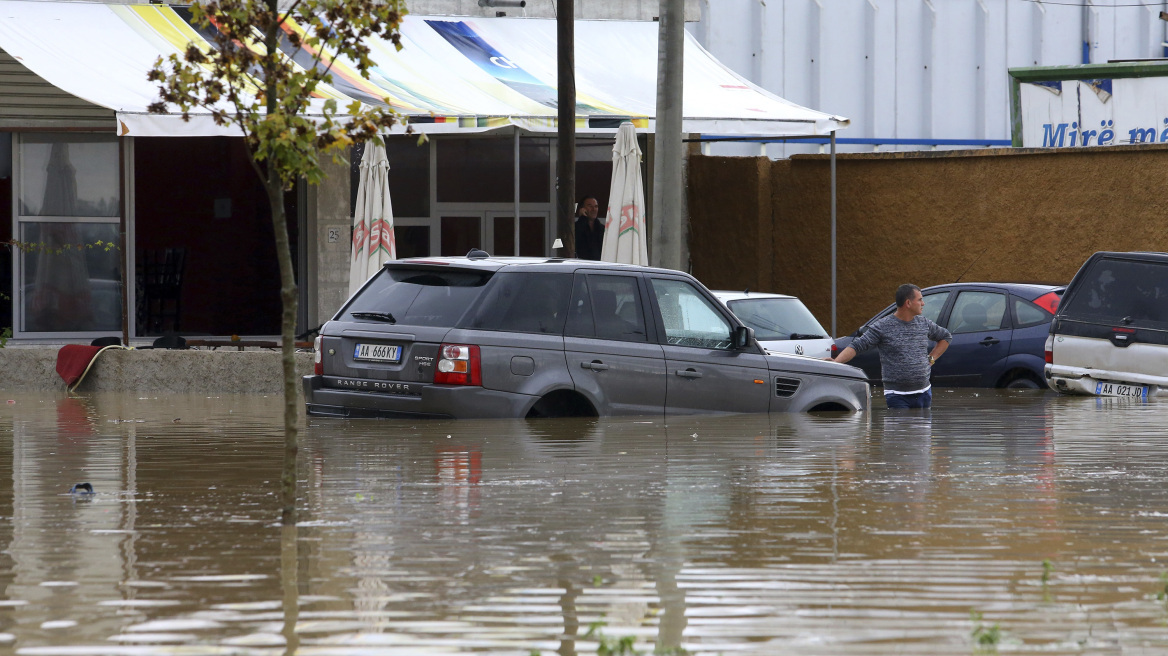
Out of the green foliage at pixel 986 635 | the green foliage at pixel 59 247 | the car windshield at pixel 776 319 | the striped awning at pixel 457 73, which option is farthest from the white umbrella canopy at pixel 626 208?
the green foliage at pixel 986 635

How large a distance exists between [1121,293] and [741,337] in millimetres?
4153

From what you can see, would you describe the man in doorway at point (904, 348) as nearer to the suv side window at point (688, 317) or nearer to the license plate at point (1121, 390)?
the suv side window at point (688, 317)

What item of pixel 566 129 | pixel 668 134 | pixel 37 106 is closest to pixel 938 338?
pixel 668 134

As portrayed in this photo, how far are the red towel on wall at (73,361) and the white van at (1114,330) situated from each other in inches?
371

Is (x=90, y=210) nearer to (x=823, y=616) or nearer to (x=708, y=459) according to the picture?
(x=708, y=459)

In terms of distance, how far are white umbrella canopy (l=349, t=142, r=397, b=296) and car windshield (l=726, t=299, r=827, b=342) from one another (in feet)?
12.4

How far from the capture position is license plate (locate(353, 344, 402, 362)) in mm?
10617

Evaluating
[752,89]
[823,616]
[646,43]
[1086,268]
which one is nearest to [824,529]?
[823,616]

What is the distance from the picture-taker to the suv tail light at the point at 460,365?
1045cm

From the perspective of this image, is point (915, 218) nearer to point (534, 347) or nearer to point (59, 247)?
point (59, 247)

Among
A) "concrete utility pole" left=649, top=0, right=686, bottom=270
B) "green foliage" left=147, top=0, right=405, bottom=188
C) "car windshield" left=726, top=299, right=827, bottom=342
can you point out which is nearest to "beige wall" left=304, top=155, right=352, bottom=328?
"concrete utility pole" left=649, top=0, right=686, bottom=270

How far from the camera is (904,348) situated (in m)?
12.8

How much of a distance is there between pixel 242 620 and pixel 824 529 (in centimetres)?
279

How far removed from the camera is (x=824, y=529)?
22.5ft
